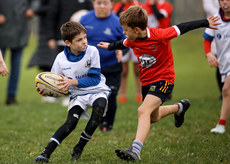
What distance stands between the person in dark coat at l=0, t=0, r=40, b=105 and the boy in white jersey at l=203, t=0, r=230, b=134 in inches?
207

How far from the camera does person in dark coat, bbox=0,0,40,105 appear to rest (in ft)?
32.7

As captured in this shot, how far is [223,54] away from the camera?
6.42 m

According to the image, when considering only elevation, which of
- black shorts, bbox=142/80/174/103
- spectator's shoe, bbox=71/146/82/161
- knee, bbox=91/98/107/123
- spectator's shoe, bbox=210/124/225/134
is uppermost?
black shorts, bbox=142/80/174/103

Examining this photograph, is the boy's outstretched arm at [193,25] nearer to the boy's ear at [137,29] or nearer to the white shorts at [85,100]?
the boy's ear at [137,29]

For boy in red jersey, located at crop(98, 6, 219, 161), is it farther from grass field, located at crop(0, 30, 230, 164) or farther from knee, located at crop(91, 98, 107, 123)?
grass field, located at crop(0, 30, 230, 164)

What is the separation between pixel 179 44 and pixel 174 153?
73.1 ft

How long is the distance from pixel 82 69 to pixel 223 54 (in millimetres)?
2504

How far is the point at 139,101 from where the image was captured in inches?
404

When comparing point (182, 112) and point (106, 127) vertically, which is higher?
point (182, 112)

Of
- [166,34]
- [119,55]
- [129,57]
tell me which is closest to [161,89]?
[166,34]

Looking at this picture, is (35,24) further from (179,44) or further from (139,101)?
(139,101)

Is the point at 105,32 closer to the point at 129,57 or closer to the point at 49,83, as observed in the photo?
the point at 49,83

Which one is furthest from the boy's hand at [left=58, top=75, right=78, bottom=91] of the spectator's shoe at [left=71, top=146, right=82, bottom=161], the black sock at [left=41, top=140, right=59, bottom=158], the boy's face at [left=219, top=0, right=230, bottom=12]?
the boy's face at [left=219, top=0, right=230, bottom=12]

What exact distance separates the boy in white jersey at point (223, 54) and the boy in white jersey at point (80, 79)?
2032 mm
